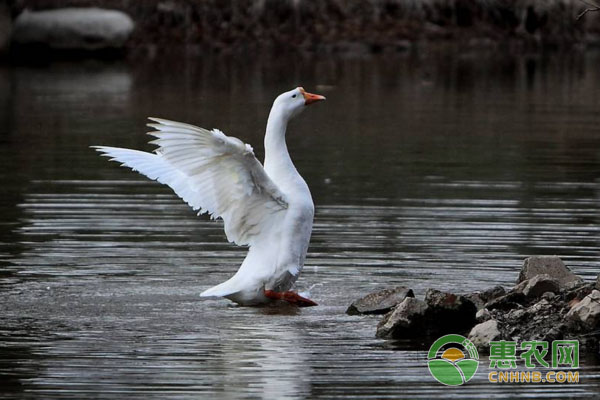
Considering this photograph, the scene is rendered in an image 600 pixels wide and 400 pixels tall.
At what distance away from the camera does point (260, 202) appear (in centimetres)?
1023

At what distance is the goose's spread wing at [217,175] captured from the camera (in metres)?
9.75

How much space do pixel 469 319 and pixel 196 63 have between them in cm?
2732

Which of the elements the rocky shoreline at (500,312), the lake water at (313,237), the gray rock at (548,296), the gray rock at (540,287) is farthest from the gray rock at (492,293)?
the lake water at (313,237)

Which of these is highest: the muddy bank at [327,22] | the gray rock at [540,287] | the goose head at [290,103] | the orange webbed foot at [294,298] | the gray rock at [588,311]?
the goose head at [290,103]

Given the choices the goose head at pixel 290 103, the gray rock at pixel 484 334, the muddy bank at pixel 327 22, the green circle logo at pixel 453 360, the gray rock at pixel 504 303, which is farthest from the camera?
the muddy bank at pixel 327 22

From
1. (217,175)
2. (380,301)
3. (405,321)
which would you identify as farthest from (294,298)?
(405,321)

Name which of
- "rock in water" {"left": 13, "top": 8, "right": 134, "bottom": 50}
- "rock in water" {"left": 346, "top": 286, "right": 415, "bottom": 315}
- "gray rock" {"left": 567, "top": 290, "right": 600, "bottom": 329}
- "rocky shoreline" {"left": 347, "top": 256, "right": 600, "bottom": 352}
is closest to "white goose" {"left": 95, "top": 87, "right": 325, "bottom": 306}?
"rock in water" {"left": 346, "top": 286, "right": 415, "bottom": 315}

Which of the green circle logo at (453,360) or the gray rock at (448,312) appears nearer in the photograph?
the green circle logo at (453,360)

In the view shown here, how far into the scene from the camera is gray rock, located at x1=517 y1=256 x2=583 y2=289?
9.82 m

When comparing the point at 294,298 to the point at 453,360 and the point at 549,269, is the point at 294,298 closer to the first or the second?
the point at 549,269

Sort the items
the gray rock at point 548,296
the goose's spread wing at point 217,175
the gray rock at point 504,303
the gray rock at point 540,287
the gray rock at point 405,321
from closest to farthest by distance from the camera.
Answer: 1. the gray rock at point 405,321
2. the gray rock at point 548,296
3. the gray rock at point 504,303
4. the gray rock at point 540,287
5. the goose's spread wing at point 217,175

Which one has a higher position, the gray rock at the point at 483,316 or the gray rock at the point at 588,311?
the gray rock at the point at 588,311

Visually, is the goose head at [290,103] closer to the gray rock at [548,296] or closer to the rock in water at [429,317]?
the rock in water at [429,317]

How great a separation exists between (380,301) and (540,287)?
1072 mm
